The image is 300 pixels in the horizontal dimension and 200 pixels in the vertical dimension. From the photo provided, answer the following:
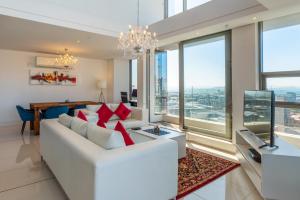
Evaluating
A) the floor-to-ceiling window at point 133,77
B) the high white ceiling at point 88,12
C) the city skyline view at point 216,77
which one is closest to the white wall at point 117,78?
Result: the floor-to-ceiling window at point 133,77

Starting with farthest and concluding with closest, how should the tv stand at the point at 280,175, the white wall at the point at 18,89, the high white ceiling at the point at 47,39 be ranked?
1. the white wall at the point at 18,89
2. the high white ceiling at the point at 47,39
3. the tv stand at the point at 280,175

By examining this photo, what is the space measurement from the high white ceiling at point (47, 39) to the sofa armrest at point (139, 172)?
3920 mm

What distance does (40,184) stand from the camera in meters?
2.53

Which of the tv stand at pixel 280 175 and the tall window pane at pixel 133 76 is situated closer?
the tv stand at pixel 280 175

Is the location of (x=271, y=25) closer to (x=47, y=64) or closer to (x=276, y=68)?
(x=276, y=68)

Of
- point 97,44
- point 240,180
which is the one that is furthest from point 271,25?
point 97,44

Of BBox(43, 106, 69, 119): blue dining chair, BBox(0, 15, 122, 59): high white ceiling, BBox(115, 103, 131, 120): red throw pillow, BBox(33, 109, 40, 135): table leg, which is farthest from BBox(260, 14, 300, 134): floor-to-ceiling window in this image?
BBox(33, 109, 40, 135): table leg

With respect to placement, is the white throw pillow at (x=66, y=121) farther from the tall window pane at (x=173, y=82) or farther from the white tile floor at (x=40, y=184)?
→ the tall window pane at (x=173, y=82)

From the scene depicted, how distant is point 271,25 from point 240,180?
9.96 feet

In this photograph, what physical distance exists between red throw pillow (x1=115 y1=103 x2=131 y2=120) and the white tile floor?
2.04m

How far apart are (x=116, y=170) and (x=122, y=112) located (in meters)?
3.47

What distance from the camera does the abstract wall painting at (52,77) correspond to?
22.5 feet

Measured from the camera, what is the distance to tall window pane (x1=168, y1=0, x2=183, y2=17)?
17.8ft

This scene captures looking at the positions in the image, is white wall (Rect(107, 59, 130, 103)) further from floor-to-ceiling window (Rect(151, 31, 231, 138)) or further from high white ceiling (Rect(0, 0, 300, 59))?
floor-to-ceiling window (Rect(151, 31, 231, 138))
